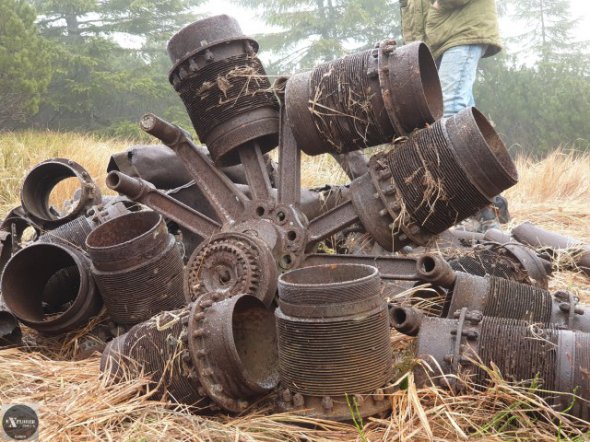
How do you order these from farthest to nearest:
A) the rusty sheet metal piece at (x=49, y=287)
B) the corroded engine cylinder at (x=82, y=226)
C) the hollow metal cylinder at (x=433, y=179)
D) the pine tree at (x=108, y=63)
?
the pine tree at (x=108, y=63)
the corroded engine cylinder at (x=82, y=226)
the rusty sheet metal piece at (x=49, y=287)
the hollow metal cylinder at (x=433, y=179)

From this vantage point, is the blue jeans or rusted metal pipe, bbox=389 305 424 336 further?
the blue jeans

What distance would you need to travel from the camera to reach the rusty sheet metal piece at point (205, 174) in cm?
354

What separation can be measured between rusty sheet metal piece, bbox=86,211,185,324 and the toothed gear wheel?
11 centimetres

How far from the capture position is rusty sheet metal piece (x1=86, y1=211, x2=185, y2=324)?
9.70ft

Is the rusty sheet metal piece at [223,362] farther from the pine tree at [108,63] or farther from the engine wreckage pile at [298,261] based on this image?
the pine tree at [108,63]

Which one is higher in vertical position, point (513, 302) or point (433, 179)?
point (433, 179)

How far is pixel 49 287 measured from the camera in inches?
137

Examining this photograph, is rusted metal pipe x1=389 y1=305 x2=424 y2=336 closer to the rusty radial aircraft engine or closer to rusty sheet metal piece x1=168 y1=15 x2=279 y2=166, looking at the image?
the rusty radial aircraft engine

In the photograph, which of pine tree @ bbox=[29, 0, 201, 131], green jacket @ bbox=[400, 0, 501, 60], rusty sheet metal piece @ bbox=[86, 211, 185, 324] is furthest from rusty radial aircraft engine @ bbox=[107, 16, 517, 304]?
pine tree @ bbox=[29, 0, 201, 131]

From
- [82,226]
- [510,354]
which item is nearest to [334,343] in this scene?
[510,354]

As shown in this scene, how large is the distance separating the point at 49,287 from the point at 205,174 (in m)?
1.07

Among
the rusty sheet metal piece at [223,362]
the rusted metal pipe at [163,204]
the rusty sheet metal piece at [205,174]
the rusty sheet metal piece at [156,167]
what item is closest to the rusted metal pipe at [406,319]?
the rusty sheet metal piece at [223,362]

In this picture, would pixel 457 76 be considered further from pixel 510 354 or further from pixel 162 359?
pixel 162 359

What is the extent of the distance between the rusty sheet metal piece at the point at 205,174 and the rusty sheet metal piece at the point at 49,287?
0.79 metres
